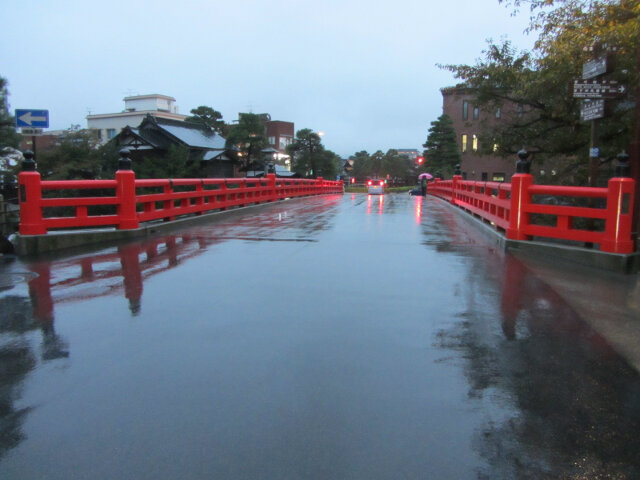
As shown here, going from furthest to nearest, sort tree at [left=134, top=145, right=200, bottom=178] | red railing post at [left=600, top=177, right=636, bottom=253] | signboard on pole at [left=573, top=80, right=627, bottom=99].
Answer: tree at [left=134, top=145, right=200, bottom=178] → signboard on pole at [left=573, top=80, right=627, bottom=99] → red railing post at [left=600, top=177, right=636, bottom=253]

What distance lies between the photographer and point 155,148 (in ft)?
114

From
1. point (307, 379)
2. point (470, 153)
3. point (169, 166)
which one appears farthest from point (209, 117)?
point (307, 379)

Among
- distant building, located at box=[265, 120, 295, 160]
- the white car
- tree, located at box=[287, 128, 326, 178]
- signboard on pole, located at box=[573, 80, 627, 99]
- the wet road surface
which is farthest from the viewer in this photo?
distant building, located at box=[265, 120, 295, 160]

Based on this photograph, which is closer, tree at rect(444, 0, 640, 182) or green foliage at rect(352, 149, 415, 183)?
tree at rect(444, 0, 640, 182)

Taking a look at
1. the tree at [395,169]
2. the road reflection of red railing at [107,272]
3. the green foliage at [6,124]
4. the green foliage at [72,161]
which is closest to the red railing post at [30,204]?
the road reflection of red railing at [107,272]

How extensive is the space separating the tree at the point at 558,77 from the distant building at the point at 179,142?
22.9 metres

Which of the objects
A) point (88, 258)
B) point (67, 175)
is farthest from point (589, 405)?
point (67, 175)

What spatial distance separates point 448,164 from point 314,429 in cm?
4925

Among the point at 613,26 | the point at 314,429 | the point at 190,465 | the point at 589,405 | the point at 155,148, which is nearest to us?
the point at 190,465

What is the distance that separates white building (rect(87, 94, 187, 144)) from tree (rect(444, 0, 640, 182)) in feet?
184

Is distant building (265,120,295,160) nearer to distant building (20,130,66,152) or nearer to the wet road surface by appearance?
distant building (20,130,66,152)

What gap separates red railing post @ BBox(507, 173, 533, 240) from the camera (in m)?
8.55

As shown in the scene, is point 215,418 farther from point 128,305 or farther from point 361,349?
point 128,305

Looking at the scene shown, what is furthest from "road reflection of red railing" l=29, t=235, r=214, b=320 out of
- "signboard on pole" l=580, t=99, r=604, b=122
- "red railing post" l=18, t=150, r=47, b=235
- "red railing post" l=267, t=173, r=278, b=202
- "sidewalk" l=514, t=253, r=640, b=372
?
"red railing post" l=267, t=173, r=278, b=202
